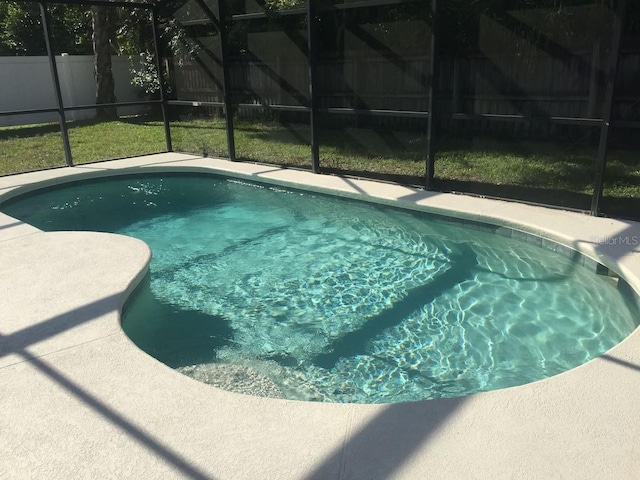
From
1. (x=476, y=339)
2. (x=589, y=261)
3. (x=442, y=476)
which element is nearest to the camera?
(x=442, y=476)

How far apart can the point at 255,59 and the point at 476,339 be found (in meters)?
7.38

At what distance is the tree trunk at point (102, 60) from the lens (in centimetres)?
1311

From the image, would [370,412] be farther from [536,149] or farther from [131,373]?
[536,149]

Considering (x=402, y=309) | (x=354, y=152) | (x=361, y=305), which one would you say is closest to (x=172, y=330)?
(x=361, y=305)

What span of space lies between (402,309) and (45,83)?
13.1 metres

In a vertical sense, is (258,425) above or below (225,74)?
below

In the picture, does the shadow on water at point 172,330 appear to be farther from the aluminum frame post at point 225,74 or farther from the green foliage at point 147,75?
the green foliage at point 147,75

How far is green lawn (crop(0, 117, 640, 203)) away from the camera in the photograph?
7480mm

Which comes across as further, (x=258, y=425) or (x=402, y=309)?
(x=402, y=309)

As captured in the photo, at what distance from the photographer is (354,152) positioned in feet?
32.3

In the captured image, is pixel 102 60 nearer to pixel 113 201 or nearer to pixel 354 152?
pixel 354 152

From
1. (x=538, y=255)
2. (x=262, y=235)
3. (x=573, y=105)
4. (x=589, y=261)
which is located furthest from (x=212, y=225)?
(x=573, y=105)

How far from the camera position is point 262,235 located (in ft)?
18.8

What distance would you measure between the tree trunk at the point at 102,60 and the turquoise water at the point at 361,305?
830cm
